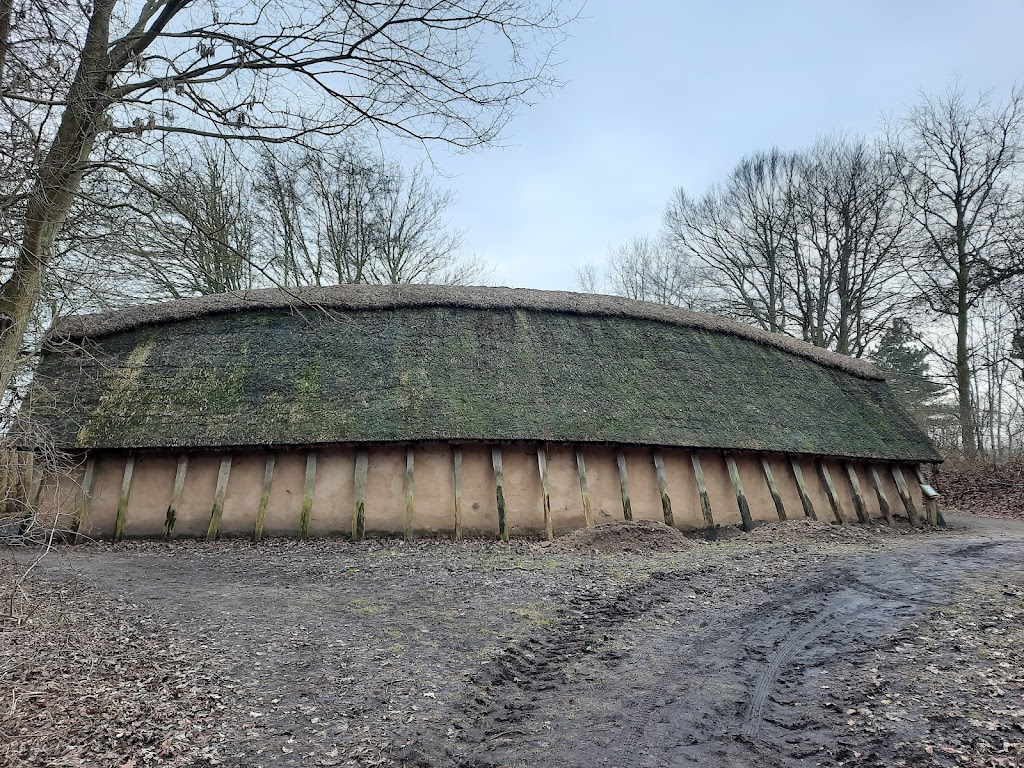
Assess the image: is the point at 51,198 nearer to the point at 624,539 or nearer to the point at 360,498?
the point at 360,498

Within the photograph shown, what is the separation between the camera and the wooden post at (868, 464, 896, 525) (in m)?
14.8

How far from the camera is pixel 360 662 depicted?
16.9 ft

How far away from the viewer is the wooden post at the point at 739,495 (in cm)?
1266

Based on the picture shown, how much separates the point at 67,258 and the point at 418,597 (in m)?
5.00

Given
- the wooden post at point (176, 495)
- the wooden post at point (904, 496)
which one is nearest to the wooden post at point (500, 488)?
the wooden post at point (176, 495)

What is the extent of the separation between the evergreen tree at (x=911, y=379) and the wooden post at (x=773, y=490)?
11.3 metres

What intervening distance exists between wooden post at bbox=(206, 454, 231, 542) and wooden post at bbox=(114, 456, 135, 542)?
1576mm

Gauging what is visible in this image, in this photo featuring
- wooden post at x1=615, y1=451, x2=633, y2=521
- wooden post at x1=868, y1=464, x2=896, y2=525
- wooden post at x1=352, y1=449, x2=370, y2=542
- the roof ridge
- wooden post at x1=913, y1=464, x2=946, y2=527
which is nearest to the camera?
wooden post at x1=352, y1=449, x2=370, y2=542

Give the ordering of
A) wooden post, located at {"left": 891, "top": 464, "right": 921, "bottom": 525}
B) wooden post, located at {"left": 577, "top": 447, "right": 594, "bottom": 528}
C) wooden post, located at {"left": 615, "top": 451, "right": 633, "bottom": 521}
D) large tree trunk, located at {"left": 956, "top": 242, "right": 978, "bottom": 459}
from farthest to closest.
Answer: large tree trunk, located at {"left": 956, "top": 242, "right": 978, "bottom": 459} < wooden post, located at {"left": 891, "top": 464, "right": 921, "bottom": 525} < wooden post, located at {"left": 615, "top": 451, "right": 633, "bottom": 521} < wooden post, located at {"left": 577, "top": 447, "right": 594, "bottom": 528}

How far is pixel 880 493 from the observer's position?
14.9 metres

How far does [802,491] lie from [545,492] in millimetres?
6150

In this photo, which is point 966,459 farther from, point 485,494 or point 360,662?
point 360,662

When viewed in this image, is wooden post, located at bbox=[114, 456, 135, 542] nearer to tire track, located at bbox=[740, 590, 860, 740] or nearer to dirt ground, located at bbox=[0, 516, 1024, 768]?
dirt ground, located at bbox=[0, 516, 1024, 768]

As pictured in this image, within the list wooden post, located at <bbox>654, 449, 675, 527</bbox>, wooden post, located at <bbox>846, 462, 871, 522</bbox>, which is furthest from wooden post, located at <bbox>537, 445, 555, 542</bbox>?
wooden post, located at <bbox>846, 462, 871, 522</bbox>
